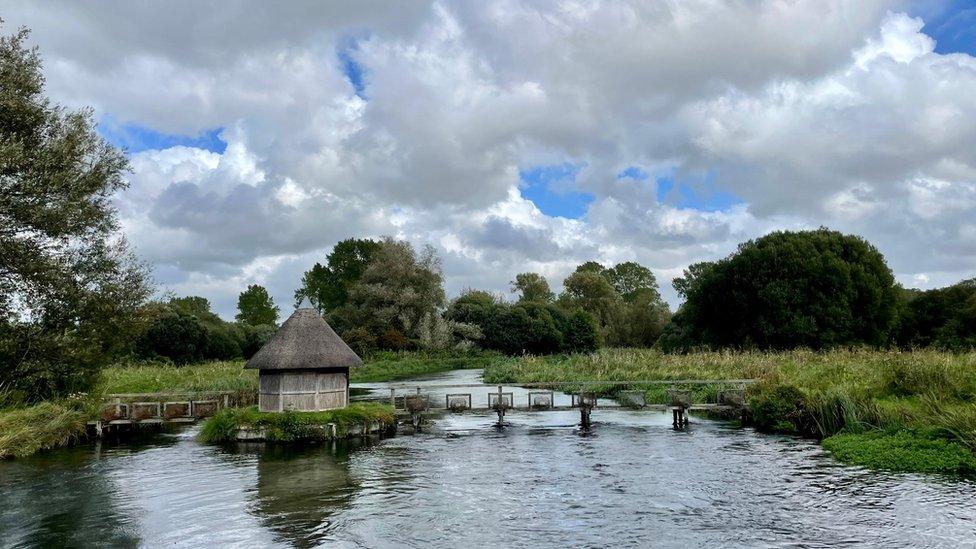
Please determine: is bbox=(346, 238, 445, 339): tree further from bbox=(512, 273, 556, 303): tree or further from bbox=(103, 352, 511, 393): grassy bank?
bbox=(512, 273, 556, 303): tree

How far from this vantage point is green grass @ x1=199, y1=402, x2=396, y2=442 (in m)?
23.6

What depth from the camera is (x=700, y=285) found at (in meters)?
53.9

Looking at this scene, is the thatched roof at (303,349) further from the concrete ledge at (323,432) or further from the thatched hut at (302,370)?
the concrete ledge at (323,432)

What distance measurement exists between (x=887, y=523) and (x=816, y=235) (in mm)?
42858

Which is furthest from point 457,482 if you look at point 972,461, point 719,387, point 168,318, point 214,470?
point 168,318

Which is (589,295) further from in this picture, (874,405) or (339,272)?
(874,405)

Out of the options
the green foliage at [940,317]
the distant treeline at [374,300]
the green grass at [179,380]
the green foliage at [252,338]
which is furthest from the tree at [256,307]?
the green foliage at [940,317]

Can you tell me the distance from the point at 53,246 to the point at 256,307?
8097cm

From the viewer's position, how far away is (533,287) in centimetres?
10169

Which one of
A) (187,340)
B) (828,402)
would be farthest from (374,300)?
(828,402)

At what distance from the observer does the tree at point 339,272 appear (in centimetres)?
8756

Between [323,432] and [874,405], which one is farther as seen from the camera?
[323,432]

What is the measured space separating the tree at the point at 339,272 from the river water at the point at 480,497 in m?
64.4

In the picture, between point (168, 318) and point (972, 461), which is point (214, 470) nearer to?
point (972, 461)
